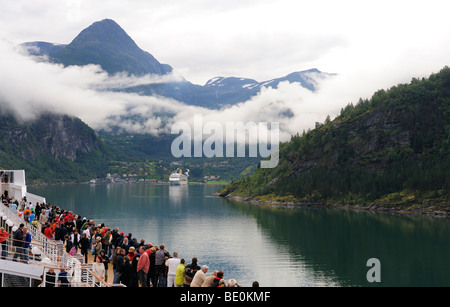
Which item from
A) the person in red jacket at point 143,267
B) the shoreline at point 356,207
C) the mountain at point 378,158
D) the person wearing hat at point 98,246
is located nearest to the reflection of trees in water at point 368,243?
the shoreline at point 356,207

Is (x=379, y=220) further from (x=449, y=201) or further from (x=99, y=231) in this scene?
(x=99, y=231)

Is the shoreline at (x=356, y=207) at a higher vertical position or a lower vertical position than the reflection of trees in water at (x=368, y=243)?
lower

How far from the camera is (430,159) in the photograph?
153250mm

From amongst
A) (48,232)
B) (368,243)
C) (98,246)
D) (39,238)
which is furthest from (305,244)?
(98,246)

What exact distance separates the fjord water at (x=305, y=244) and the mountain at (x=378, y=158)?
2530cm

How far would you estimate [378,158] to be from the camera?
166875 mm

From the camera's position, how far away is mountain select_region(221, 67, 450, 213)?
142125 mm

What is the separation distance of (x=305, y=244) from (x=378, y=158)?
101890 millimetres

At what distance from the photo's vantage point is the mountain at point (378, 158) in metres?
142

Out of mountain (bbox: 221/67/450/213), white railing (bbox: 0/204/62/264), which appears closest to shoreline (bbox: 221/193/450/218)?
mountain (bbox: 221/67/450/213)

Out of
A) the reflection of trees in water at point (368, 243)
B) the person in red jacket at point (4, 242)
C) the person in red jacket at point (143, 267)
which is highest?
the person in red jacket at point (4, 242)

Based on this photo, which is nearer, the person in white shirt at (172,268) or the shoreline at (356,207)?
the person in white shirt at (172,268)

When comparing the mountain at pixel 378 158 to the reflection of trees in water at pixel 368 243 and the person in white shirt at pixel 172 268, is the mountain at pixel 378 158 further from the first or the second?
→ the person in white shirt at pixel 172 268

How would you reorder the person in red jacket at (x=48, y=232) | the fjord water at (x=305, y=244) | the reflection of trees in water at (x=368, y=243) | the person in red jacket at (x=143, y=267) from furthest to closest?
the reflection of trees in water at (x=368, y=243) → the fjord water at (x=305, y=244) → the person in red jacket at (x=48, y=232) → the person in red jacket at (x=143, y=267)
